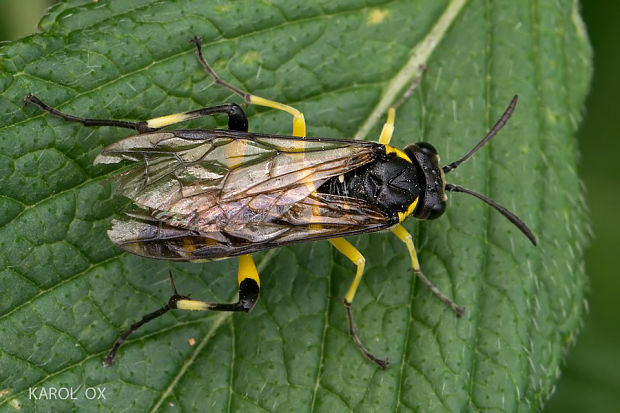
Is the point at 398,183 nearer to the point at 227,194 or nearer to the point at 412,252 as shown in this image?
the point at 412,252

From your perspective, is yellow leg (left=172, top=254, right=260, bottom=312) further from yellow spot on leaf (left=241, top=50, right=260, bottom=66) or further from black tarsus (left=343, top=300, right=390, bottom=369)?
yellow spot on leaf (left=241, top=50, right=260, bottom=66)

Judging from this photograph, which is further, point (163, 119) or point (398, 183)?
point (398, 183)

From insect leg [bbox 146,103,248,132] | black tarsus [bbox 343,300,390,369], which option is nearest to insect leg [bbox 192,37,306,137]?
insect leg [bbox 146,103,248,132]

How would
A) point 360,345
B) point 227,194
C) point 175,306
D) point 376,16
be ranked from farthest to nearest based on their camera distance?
point 376,16
point 360,345
point 175,306
point 227,194

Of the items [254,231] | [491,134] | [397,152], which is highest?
[491,134]

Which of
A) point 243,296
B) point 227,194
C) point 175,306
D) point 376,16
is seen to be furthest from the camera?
point 376,16

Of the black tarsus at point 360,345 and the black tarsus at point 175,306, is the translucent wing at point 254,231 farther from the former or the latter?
the black tarsus at point 360,345

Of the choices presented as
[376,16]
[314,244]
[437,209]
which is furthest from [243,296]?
[376,16]
